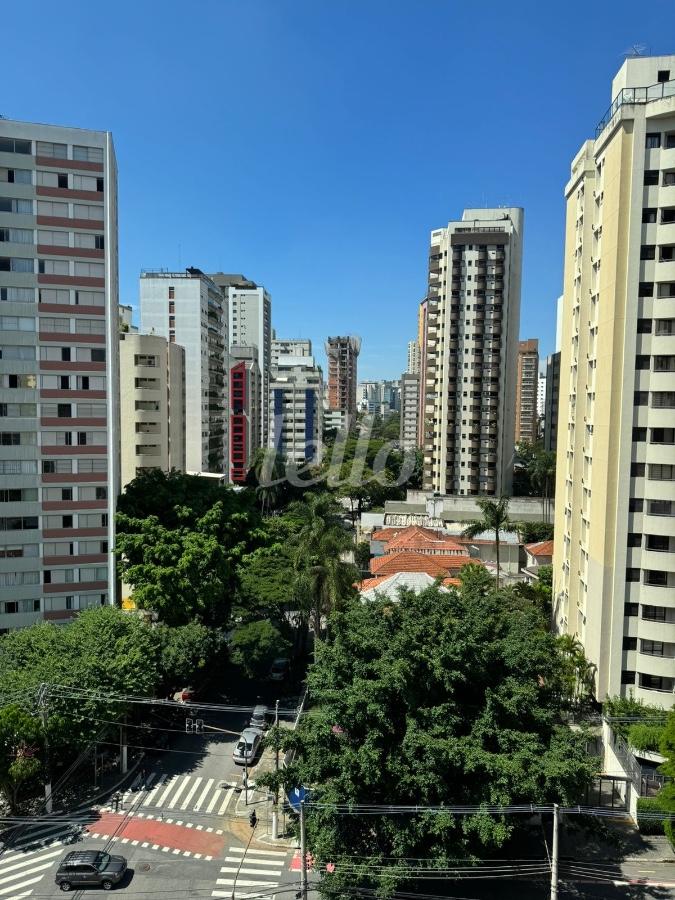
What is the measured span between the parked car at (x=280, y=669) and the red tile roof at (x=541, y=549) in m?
24.7

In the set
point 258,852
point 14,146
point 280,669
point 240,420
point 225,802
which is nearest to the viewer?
point 258,852

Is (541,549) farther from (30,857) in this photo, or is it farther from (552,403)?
(552,403)

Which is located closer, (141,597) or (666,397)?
(666,397)

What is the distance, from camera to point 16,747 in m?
22.6

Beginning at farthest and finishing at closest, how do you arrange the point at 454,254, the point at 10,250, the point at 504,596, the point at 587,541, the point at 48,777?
the point at 454,254
the point at 10,250
the point at 504,596
the point at 587,541
the point at 48,777

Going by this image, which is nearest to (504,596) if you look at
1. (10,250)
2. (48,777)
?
(48,777)

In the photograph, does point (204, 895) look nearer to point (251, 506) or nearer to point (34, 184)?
point (251, 506)

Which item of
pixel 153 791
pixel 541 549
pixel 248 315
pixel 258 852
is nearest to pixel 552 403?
pixel 541 549

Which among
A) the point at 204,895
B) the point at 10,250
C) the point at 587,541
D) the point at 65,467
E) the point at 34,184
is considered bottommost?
the point at 204,895

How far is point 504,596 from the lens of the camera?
3075 cm

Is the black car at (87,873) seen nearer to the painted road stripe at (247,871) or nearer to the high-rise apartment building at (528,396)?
the painted road stripe at (247,871)

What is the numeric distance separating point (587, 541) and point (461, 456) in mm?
42913

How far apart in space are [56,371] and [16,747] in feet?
63.6

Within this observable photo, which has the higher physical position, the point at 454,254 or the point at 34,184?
the point at 454,254
